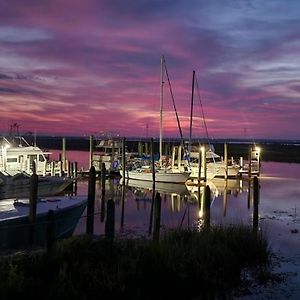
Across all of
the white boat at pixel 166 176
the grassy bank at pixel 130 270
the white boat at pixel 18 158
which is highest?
the white boat at pixel 18 158

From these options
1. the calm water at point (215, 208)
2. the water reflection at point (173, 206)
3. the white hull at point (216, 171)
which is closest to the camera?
the calm water at point (215, 208)

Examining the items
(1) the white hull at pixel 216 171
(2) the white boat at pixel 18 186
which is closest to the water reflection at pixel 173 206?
(1) the white hull at pixel 216 171

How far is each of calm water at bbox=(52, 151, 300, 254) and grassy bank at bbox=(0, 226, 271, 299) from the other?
4.96 meters

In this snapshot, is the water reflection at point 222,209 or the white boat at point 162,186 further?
the white boat at point 162,186

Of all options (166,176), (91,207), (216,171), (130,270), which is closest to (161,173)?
(166,176)

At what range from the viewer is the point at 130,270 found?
35.8ft

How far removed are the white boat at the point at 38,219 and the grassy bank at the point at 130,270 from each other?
2.72m

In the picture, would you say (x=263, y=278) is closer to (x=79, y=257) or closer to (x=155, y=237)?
(x=155, y=237)

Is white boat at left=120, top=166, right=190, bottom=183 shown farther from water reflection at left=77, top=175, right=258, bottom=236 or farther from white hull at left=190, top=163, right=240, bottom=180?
white hull at left=190, top=163, right=240, bottom=180

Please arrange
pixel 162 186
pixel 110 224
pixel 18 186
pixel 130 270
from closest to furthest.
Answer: pixel 130 270
pixel 110 224
pixel 18 186
pixel 162 186

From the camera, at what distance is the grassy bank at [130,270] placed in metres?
9.88

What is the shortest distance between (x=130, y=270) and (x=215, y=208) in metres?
20.4

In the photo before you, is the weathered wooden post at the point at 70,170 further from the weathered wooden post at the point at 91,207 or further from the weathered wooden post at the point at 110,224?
the weathered wooden post at the point at 110,224

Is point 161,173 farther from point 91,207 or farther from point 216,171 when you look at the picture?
point 91,207
